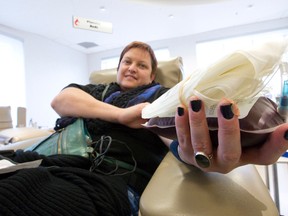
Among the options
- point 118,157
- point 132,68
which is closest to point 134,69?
point 132,68

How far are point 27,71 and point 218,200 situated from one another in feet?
14.0

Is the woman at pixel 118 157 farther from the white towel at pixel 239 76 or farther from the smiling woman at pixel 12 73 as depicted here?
the smiling woman at pixel 12 73

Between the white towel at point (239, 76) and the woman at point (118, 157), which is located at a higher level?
the white towel at point (239, 76)

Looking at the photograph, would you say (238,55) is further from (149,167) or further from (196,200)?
(149,167)

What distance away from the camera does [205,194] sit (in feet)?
1.10

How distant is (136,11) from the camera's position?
3.21 meters

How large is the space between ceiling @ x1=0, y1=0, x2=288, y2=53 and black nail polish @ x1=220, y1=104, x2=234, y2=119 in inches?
104

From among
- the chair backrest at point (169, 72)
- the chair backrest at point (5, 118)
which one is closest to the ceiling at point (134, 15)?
the chair backrest at point (5, 118)

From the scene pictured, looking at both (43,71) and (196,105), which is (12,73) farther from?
(196,105)

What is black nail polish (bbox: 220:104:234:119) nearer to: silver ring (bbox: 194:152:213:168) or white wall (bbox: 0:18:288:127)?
silver ring (bbox: 194:152:213:168)

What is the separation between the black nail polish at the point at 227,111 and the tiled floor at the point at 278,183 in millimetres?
850

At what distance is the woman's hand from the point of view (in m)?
0.30

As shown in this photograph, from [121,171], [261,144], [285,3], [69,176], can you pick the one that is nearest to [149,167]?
[121,171]

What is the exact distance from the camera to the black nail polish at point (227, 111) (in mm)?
285
